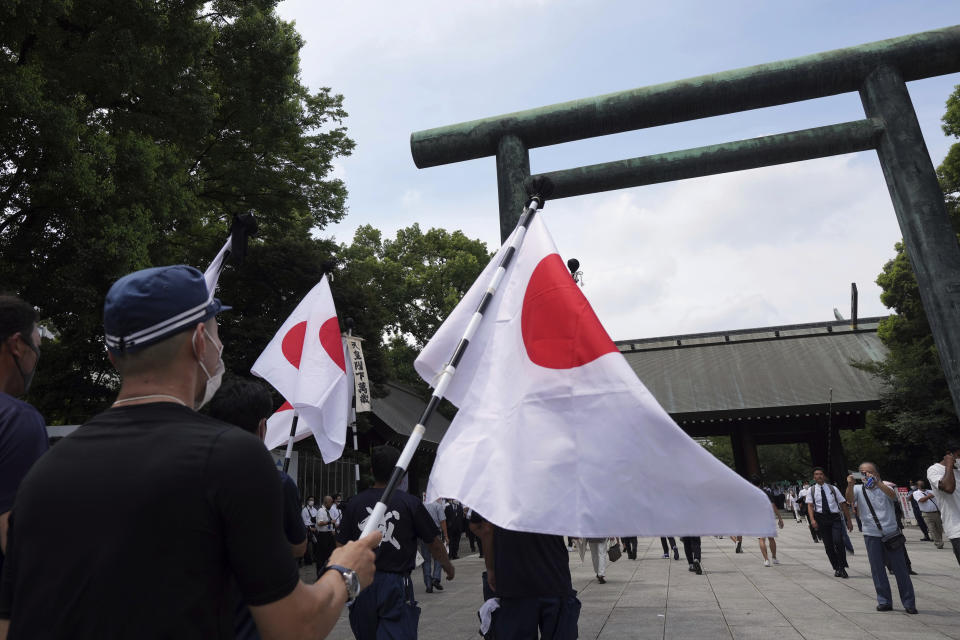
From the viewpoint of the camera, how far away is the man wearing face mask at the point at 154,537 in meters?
1.19

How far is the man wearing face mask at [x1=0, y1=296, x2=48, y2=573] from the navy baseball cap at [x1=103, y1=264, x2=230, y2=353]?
2.85 feet

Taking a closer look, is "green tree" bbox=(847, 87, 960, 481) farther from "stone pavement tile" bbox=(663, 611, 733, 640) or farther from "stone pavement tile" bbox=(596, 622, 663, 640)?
"stone pavement tile" bbox=(596, 622, 663, 640)

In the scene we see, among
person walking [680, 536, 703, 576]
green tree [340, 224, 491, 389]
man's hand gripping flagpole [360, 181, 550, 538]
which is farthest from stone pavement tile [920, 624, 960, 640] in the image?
green tree [340, 224, 491, 389]

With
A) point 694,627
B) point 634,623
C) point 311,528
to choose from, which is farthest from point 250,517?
point 311,528

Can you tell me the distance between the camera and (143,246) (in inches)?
434

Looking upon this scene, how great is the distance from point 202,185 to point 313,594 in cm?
1580

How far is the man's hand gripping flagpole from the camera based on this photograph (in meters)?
1.81

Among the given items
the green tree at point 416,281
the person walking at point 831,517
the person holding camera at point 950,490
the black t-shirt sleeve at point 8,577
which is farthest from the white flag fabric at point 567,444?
the green tree at point 416,281

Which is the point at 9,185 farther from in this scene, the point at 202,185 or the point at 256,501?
the point at 256,501

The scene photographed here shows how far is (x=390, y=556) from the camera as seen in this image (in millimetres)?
4625

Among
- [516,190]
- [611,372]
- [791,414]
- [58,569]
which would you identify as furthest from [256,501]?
[791,414]

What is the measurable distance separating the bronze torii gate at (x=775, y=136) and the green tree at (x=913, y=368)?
1587 centimetres

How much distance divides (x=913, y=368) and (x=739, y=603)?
1473 centimetres

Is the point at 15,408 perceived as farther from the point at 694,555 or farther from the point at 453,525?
the point at 453,525
